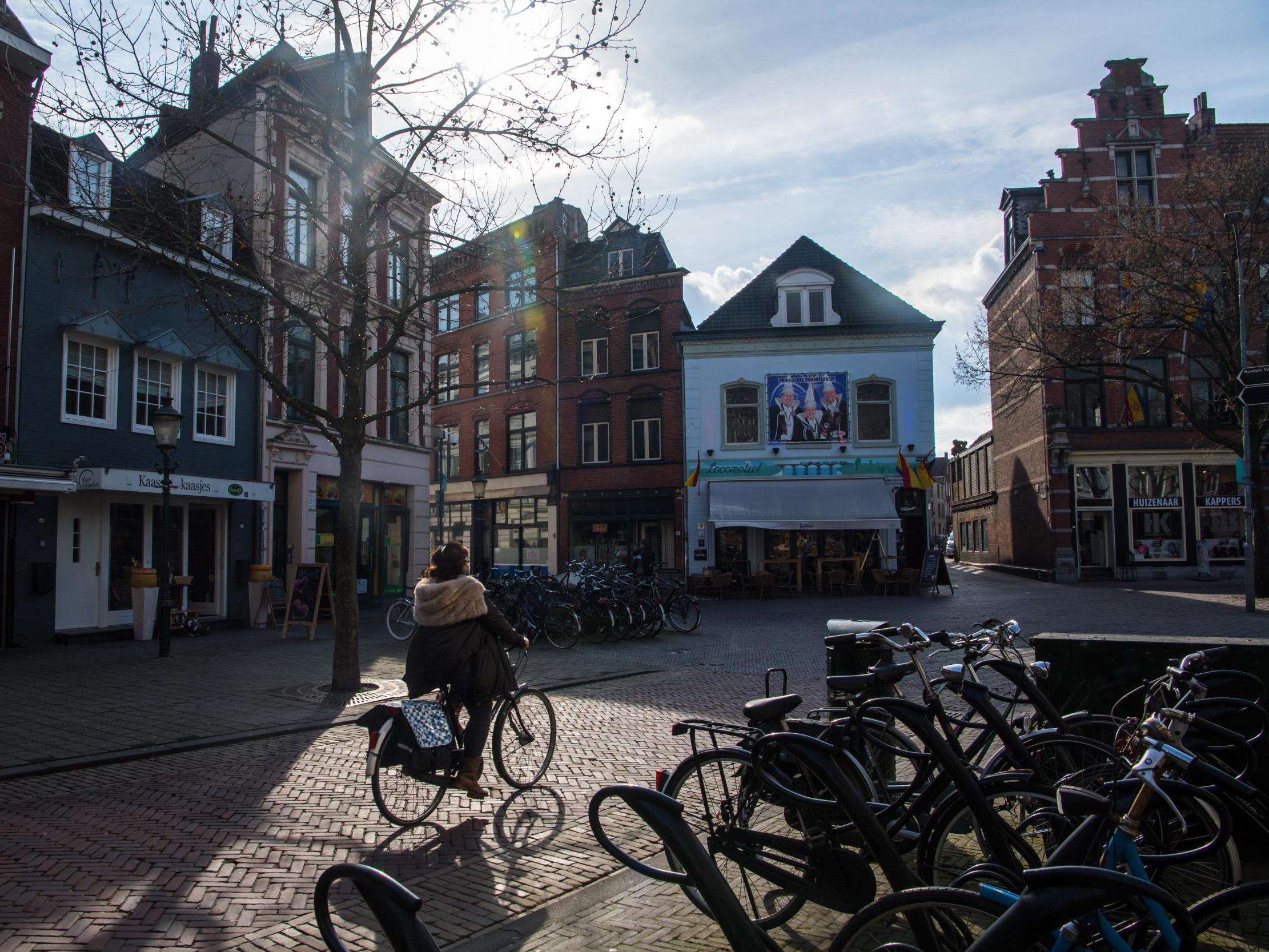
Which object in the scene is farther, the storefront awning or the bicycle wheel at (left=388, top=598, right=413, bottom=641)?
the storefront awning

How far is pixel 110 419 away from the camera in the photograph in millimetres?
14898

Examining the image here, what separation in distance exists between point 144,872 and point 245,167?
695 inches

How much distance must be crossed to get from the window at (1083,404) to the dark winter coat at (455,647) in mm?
30679

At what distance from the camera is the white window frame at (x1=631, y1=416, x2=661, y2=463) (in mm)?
31156

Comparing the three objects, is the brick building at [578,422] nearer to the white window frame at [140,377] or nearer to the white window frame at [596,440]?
the white window frame at [596,440]

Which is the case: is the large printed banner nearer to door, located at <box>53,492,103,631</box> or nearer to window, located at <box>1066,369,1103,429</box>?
window, located at <box>1066,369,1103,429</box>

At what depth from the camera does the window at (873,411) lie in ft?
94.4

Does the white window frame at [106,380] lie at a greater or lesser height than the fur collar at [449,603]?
greater

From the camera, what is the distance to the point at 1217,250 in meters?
19.2

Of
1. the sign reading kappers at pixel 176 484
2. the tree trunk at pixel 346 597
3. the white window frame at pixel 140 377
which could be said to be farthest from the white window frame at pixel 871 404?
the tree trunk at pixel 346 597

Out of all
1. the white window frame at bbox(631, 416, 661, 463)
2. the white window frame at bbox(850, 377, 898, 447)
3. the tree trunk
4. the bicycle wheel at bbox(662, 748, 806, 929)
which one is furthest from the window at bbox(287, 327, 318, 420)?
the bicycle wheel at bbox(662, 748, 806, 929)

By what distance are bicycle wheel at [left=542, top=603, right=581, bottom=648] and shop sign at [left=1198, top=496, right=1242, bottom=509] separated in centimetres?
2610

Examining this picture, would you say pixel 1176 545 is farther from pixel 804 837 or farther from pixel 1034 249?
pixel 804 837

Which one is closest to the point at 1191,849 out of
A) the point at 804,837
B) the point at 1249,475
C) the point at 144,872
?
the point at 804,837
